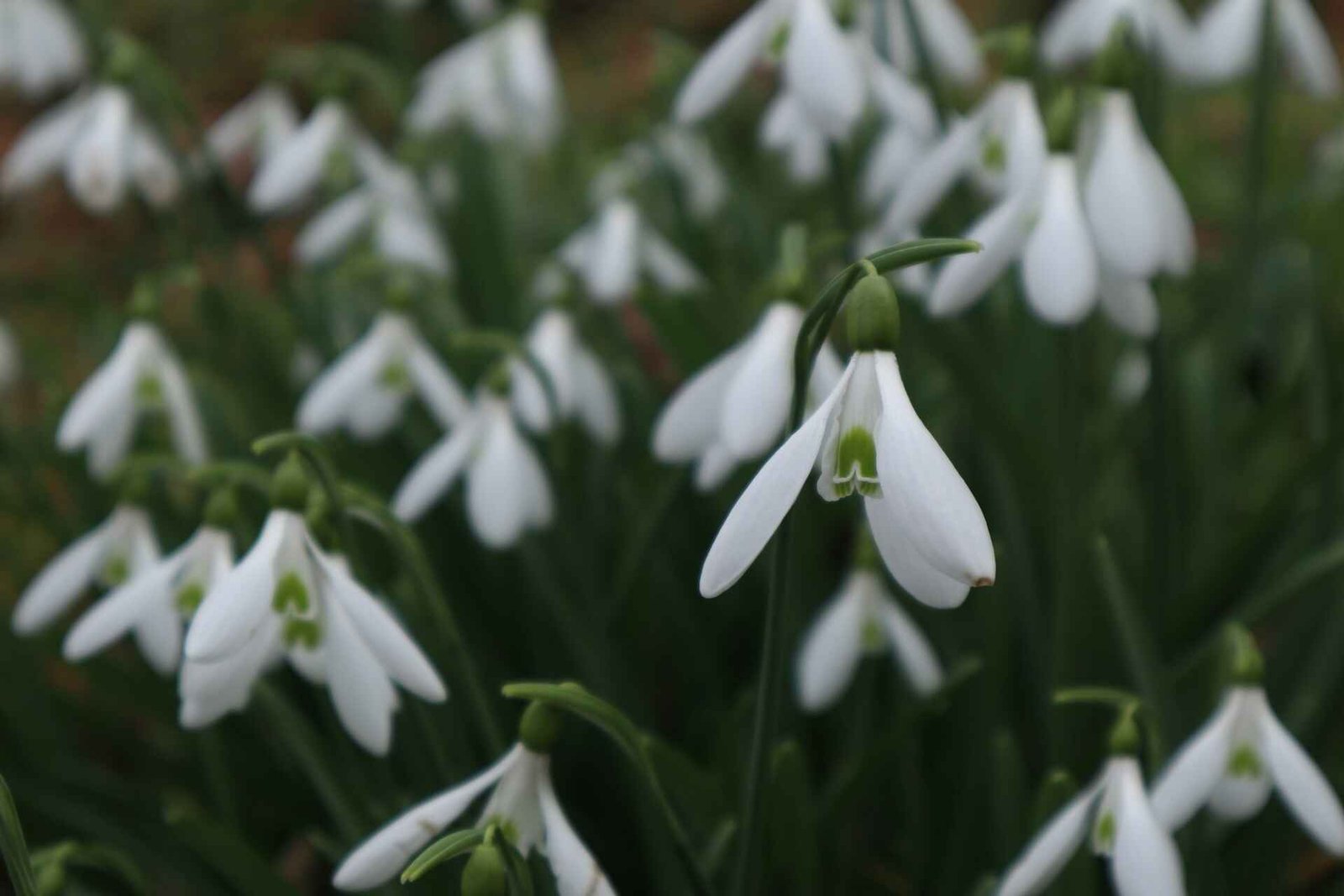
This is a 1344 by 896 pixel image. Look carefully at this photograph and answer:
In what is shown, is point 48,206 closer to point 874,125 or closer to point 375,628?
point 874,125

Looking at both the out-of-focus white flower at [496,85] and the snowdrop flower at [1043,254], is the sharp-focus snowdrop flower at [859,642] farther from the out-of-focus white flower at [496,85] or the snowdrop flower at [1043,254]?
the out-of-focus white flower at [496,85]

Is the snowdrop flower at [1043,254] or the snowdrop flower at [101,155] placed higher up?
the snowdrop flower at [101,155]

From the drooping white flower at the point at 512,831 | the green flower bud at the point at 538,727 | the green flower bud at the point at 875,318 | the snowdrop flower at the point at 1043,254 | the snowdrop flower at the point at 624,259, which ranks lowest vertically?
the snowdrop flower at the point at 624,259

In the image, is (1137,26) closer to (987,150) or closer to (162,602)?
(987,150)

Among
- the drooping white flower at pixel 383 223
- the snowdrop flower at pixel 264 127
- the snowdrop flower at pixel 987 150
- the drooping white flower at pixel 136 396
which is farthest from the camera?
the snowdrop flower at pixel 264 127

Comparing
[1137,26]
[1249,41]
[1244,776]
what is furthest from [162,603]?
[1249,41]

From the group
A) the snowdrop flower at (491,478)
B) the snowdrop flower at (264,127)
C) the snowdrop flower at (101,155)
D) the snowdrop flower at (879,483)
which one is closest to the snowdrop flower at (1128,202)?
the snowdrop flower at (879,483)

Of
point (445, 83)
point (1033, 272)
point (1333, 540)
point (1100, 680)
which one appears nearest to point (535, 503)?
point (1033, 272)
